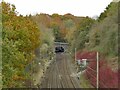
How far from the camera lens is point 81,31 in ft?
246

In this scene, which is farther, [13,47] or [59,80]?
[59,80]

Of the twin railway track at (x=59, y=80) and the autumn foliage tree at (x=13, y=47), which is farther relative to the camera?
the twin railway track at (x=59, y=80)

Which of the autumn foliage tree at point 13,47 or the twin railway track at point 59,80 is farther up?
the autumn foliage tree at point 13,47

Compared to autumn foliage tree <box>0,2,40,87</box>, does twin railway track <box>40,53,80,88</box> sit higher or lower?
lower

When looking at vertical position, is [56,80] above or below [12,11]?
below

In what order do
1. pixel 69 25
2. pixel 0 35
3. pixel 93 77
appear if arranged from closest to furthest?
pixel 0 35 < pixel 93 77 < pixel 69 25

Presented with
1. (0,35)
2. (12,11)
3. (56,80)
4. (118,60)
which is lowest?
(56,80)

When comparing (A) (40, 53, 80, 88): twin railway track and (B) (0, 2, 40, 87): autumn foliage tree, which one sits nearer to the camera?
(B) (0, 2, 40, 87): autumn foliage tree

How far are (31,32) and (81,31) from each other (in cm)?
3865

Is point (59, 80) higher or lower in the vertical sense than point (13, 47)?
lower

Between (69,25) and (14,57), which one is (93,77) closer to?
(14,57)

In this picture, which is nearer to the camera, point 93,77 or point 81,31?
point 93,77

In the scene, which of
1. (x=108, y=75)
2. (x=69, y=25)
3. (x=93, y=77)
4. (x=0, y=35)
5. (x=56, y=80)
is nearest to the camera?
(x=0, y=35)

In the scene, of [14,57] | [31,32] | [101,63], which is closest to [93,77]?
[101,63]
